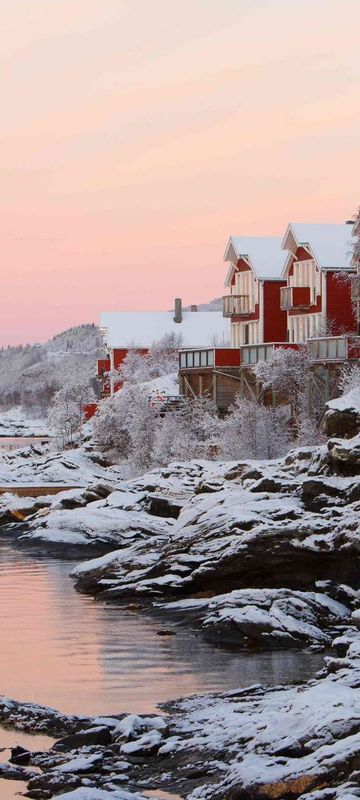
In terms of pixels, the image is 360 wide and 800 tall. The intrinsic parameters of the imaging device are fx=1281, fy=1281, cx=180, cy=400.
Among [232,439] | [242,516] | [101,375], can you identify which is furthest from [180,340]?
[242,516]

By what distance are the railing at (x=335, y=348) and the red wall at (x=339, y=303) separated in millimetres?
6800

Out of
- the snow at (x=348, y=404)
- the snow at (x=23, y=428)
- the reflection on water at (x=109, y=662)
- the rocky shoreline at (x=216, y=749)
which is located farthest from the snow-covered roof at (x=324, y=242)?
the snow at (x=23, y=428)

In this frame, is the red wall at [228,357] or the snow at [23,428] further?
the snow at [23,428]

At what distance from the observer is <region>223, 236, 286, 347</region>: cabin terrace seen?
69438 millimetres

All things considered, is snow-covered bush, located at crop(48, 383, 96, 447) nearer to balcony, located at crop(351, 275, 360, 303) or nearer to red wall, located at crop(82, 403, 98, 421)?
red wall, located at crop(82, 403, 98, 421)

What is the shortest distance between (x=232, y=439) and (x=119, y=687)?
35.1 meters

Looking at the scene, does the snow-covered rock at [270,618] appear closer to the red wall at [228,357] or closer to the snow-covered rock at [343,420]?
the snow-covered rock at [343,420]

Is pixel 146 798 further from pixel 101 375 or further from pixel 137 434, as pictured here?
pixel 101 375

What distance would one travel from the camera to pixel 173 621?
26.8 metres

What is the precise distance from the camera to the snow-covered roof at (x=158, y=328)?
92.9m

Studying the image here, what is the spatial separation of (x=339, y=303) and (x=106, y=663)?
42407mm

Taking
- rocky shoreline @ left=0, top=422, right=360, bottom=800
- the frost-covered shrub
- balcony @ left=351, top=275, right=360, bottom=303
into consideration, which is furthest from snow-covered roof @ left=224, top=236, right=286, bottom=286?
rocky shoreline @ left=0, top=422, right=360, bottom=800

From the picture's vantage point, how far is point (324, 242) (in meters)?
64.6

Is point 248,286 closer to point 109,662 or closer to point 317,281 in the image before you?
point 317,281
